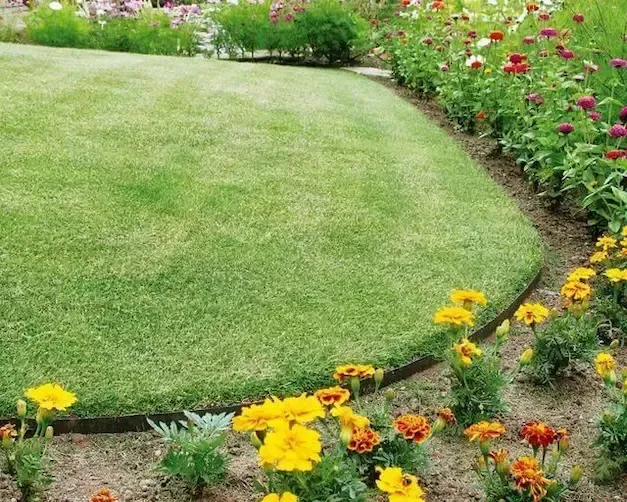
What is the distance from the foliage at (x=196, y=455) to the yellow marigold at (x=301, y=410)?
40cm

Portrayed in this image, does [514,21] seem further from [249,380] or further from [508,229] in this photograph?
[249,380]

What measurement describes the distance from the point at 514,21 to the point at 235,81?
93.5 inches

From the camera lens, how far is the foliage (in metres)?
1.97

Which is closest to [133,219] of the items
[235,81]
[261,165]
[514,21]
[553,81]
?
[261,165]

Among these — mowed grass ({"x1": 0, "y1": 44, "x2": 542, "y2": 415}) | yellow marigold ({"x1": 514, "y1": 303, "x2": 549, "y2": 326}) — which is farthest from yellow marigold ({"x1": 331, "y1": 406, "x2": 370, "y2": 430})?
yellow marigold ({"x1": 514, "y1": 303, "x2": 549, "y2": 326})

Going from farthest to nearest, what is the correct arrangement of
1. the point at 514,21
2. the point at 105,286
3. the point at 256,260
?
the point at 514,21 → the point at 256,260 → the point at 105,286

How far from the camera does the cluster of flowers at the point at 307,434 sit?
151 cm

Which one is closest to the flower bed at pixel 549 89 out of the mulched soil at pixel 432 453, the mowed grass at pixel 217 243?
the mowed grass at pixel 217 243

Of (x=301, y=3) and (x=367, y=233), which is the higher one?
(x=301, y=3)

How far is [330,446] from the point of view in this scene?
2209mm

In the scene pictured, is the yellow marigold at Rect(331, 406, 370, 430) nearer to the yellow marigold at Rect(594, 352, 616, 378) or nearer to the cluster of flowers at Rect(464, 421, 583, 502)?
the cluster of flowers at Rect(464, 421, 583, 502)

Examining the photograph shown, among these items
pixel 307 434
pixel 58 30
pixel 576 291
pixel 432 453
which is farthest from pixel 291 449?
pixel 58 30

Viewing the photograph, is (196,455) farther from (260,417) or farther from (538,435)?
(538,435)

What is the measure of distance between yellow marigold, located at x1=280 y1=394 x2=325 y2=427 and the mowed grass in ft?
2.67
